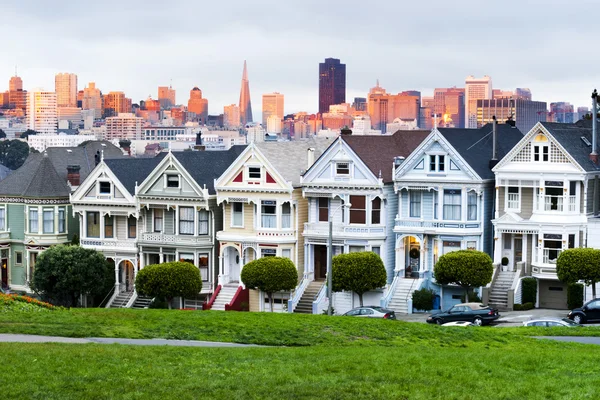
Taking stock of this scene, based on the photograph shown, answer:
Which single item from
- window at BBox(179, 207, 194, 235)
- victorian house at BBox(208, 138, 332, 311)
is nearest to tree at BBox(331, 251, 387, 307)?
victorian house at BBox(208, 138, 332, 311)

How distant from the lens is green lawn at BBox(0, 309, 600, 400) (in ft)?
81.5

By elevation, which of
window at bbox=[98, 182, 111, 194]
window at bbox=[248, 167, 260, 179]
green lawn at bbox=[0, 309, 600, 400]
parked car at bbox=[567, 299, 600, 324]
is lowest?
parked car at bbox=[567, 299, 600, 324]

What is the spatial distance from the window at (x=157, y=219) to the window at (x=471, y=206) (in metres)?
16.6

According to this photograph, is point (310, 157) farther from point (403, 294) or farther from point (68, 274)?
point (68, 274)

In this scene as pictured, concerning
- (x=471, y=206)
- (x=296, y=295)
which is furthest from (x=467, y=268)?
(x=296, y=295)

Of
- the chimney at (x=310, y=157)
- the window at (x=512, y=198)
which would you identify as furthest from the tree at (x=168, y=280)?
the window at (x=512, y=198)

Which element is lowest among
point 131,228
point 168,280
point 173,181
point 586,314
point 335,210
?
point 586,314

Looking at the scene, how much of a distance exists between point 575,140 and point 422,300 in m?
10.3

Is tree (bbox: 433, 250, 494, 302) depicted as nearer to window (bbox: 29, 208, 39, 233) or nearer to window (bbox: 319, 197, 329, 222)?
window (bbox: 319, 197, 329, 222)

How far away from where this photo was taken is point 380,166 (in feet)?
193

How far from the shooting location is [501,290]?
54531mm

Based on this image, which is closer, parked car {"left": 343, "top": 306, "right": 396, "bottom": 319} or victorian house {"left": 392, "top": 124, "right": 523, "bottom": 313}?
parked car {"left": 343, "top": 306, "right": 396, "bottom": 319}

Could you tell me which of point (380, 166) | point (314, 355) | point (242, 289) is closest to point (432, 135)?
point (380, 166)

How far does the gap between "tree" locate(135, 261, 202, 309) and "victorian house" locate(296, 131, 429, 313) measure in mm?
5338
